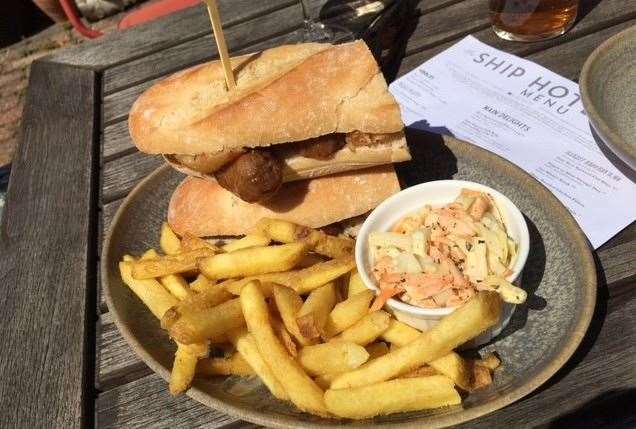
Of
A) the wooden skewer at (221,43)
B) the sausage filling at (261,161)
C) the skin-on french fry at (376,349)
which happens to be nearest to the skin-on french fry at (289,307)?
the skin-on french fry at (376,349)

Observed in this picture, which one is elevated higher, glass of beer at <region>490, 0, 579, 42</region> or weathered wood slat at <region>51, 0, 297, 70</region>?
weathered wood slat at <region>51, 0, 297, 70</region>

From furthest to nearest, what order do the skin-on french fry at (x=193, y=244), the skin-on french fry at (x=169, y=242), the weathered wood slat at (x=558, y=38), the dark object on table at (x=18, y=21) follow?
the dark object on table at (x=18, y=21) < the weathered wood slat at (x=558, y=38) < the skin-on french fry at (x=169, y=242) < the skin-on french fry at (x=193, y=244)

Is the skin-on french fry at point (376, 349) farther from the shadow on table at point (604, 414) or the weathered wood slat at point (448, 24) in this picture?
the weathered wood slat at point (448, 24)

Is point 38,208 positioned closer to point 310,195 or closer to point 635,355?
point 310,195

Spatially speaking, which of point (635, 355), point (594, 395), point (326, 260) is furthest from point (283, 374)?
point (635, 355)

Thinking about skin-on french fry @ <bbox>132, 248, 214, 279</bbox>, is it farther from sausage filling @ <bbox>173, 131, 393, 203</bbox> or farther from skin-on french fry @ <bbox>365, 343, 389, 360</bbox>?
skin-on french fry @ <bbox>365, 343, 389, 360</bbox>

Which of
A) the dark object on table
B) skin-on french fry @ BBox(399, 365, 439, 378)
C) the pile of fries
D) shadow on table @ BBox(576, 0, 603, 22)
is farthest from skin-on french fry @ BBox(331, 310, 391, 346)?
the dark object on table
